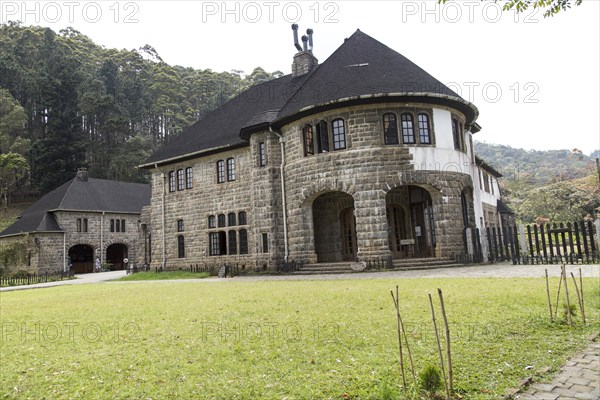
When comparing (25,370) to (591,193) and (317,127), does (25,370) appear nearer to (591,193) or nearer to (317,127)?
(317,127)

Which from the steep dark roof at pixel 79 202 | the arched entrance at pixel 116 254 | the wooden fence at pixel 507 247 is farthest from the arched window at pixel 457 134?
the arched entrance at pixel 116 254

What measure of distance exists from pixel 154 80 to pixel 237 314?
2966 inches

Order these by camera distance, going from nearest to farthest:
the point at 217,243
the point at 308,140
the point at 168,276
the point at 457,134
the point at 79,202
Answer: the point at 308,140, the point at 457,134, the point at 168,276, the point at 217,243, the point at 79,202

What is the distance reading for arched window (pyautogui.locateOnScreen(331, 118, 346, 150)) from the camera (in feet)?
61.7

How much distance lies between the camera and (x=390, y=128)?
18547mm

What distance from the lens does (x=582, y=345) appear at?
5.07 metres

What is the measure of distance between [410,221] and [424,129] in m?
4.40

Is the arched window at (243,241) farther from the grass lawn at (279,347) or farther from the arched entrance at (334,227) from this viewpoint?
the grass lawn at (279,347)

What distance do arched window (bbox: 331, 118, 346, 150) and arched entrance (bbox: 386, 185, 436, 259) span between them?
3.51 m

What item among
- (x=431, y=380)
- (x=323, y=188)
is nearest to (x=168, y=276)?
(x=323, y=188)

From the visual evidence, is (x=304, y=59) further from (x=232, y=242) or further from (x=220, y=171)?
(x=232, y=242)

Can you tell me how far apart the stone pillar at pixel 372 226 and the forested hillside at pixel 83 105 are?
151 feet

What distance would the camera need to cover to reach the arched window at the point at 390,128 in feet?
60.4

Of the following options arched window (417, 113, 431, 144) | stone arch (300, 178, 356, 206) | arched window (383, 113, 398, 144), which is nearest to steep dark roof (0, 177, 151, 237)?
stone arch (300, 178, 356, 206)
